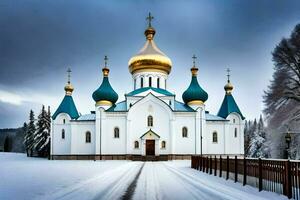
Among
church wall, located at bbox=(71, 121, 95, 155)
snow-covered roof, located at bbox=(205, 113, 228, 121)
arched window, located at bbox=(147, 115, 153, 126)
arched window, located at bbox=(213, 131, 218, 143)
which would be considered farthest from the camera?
snow-covered roof, located at bbox=(205, 113, 228, 121)

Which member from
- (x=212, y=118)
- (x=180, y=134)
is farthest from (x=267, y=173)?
(x=212, y=118)

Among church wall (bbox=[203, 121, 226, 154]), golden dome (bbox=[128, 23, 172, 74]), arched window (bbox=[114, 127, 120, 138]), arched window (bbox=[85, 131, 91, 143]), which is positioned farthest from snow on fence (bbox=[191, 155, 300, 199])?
golden dome (bbox=[128, 23, 172, 74])

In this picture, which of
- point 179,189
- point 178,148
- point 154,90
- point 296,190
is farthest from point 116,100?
point 296,190

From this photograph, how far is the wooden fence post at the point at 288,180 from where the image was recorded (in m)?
9.62

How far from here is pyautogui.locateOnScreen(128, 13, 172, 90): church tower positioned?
47.8 metres

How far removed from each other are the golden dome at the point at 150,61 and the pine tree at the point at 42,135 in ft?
47.0

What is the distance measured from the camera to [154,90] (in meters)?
46.1

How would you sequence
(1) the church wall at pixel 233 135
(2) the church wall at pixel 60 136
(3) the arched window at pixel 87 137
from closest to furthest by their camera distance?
(3) the arched window at pixel 87 137
(2) the church wall at pixel 60 136
(1) the church wall at pixel 233 135

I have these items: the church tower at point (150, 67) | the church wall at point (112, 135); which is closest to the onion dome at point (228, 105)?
the church tower at point (150, 67)

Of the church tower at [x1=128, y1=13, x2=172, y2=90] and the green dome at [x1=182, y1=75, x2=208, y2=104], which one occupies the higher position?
the church tower at [x1=128, y1=13, x2=172, y2=90]

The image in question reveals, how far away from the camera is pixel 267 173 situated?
37.0 feet

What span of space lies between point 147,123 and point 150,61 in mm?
8658

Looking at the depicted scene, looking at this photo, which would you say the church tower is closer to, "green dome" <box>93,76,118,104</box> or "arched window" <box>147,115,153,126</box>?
"green dome" <box>93,76,118,104</box>

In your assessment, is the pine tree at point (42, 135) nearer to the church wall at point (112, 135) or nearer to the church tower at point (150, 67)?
the church wall at point (112, 135)
